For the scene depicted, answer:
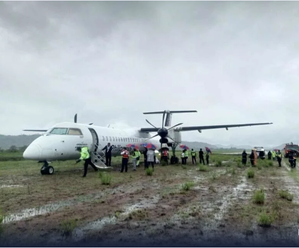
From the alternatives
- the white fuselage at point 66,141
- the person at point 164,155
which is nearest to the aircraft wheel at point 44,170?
the white fuselage at point 66,141

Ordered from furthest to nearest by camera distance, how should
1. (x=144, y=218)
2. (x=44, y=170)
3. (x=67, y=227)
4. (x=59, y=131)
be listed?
(x=59, y=131), (x=44, y=170), (x=144, y=218), (x=67, y=227)

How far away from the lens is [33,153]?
12609mm

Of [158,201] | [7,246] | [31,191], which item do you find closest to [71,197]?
[31,191]

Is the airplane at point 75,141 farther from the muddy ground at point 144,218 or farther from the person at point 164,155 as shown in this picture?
the muddy ground at point 144,218

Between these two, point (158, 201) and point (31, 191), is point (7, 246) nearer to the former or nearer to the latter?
point (158, 201)

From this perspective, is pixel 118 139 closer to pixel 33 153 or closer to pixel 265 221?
pixel 33 153

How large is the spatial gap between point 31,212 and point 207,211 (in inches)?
162

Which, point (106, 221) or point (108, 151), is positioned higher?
point (108, 151)

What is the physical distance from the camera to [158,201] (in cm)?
779

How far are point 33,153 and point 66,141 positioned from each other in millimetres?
2231

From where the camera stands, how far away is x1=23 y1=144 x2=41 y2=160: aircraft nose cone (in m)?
12.6

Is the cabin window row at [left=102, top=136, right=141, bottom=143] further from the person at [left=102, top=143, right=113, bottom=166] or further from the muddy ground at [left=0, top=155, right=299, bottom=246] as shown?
the muddy ground at [left=0, top=155, right=299, bottom=246]

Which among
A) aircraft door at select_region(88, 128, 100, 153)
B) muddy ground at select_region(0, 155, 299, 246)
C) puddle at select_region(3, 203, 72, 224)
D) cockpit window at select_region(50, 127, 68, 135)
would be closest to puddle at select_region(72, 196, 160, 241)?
muddy ground at select_region(0, 155, 299, 246)

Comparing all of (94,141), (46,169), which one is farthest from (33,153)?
(94,141)
